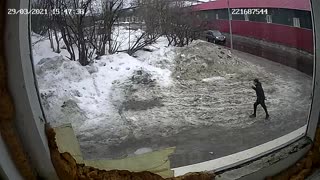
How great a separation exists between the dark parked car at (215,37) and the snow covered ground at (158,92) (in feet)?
0.17

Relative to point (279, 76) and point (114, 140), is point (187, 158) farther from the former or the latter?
point (279, 76)

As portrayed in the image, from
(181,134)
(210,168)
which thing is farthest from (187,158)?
(181,134)

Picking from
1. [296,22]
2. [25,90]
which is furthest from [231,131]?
[25,90]

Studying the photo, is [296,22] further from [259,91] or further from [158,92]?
[158,92]

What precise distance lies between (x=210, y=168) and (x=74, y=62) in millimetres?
903

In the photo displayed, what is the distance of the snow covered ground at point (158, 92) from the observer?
4.73 feet

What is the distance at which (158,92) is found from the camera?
6.43 feet

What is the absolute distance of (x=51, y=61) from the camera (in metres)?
1.48

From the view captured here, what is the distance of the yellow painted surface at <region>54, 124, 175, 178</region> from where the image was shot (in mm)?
1001

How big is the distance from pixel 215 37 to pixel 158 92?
0.46 metres

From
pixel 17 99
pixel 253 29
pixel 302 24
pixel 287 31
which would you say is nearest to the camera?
pixel 17 99

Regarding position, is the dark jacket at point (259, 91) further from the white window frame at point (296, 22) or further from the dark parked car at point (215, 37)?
the white window frame at point (296, 22)
